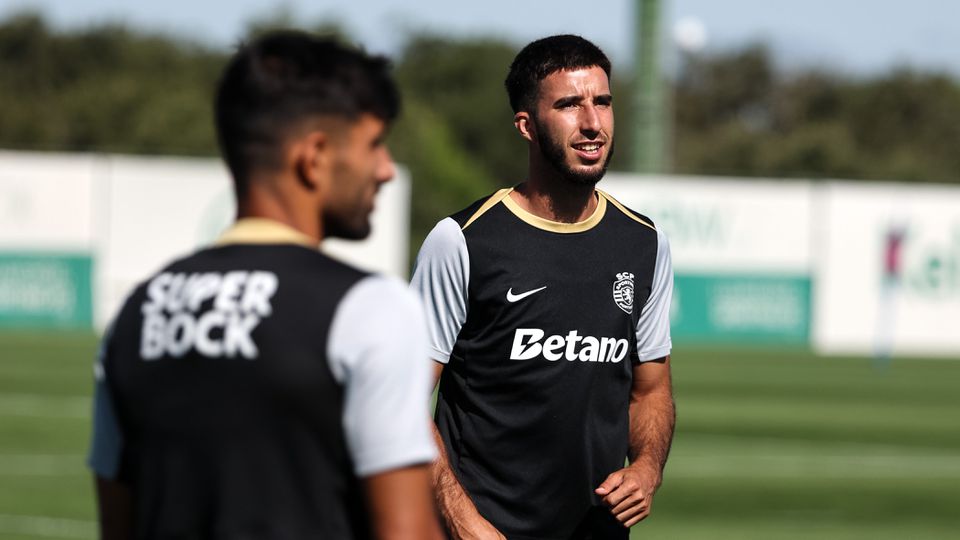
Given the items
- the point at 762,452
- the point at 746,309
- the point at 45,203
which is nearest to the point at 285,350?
the point at 762,452

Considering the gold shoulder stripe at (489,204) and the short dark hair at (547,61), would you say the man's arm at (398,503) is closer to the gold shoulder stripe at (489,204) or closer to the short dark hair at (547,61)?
the gold shoulder stripe at (489,204)

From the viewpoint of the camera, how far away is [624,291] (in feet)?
17.8

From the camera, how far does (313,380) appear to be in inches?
123

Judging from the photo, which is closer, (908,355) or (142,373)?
(142,373)

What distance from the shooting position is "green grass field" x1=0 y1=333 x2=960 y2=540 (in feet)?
43.1

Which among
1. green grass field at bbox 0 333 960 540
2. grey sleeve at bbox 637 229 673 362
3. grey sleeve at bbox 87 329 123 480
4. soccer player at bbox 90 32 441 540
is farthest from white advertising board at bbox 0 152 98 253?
soccer player at bbox 90 32 441 540

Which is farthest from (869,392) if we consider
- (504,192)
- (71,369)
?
(504,192)

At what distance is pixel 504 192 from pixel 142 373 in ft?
7.94

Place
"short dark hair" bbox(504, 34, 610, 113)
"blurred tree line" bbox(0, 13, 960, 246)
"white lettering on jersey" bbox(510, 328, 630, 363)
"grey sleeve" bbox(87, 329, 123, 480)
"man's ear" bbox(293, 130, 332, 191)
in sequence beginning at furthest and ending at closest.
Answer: "blurred tree line" bbox(0, 13, 960, 246) < "short dark hair" bbox(504, 34, 610, 113) < "white lettering on jersey" bbox(510, 328, 630, 363) < "grey sleeve" bbox(87, 329, 123, 480) < "man's ear" bbox(293, 130, 332, 191)

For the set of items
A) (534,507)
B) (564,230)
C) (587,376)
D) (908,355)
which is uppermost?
(564,230)

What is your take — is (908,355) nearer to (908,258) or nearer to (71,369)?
(908,258)

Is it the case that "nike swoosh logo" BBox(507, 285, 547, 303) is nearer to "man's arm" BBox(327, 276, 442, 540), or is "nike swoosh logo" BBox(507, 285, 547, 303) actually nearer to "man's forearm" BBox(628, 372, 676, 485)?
"man's forearm" BBox(628, 372, 676, 485)

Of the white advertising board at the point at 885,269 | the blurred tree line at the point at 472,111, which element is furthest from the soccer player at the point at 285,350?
the blurred tree line at the point at 472,111

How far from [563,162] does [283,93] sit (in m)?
2.27
